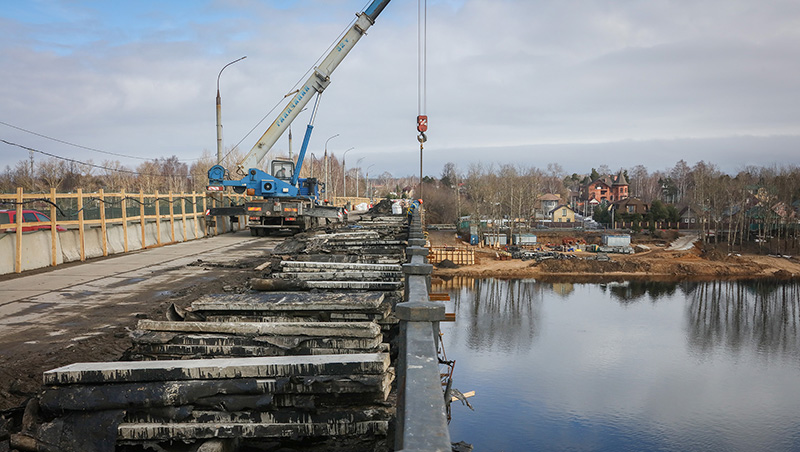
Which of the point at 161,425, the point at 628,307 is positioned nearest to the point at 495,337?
the point at 628,307

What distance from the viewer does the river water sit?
24.7 meters

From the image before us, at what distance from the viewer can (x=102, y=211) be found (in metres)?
15.8

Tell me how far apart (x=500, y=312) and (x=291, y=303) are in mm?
40822

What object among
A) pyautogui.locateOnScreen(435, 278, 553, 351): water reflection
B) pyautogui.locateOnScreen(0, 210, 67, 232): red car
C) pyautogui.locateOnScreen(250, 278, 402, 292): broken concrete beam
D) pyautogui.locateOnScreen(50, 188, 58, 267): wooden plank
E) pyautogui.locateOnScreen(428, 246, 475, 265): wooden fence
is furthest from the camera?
pyautogui.locateOnScreen(428, 246, 475, 265): wooden fence

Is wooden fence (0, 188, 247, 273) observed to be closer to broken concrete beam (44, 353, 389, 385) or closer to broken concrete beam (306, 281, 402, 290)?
broken concrete beam (306, 281, 402, 290)

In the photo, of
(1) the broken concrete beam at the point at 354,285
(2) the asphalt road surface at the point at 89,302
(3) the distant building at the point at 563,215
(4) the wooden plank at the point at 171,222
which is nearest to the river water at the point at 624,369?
(4) the wooden plank at the point at 171,222

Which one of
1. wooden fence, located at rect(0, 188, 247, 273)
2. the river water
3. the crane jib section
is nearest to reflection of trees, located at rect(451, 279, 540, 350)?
the river water

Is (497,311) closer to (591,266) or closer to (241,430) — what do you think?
(591,266)

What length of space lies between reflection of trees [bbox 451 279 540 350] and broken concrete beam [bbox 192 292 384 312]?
30.8 m

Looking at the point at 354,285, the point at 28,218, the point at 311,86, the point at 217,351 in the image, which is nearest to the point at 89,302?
the point at 354,285

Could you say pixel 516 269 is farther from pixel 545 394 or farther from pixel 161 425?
pixel 161 425

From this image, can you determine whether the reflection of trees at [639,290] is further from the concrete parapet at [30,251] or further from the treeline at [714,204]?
the concrete parapet at [30,251]

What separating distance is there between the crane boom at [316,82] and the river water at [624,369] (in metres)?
15.0

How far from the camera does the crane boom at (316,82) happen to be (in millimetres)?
25453
